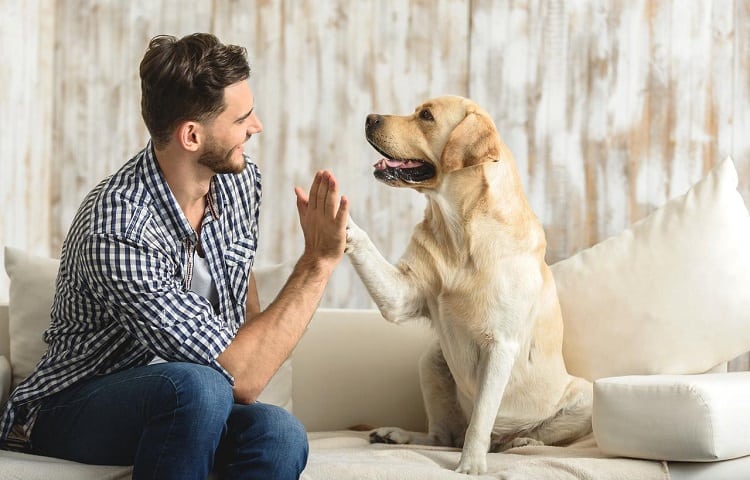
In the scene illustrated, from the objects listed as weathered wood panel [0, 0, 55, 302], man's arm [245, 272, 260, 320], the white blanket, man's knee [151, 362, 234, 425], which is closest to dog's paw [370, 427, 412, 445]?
the white blanket

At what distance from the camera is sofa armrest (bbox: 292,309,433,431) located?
2324 millimetres

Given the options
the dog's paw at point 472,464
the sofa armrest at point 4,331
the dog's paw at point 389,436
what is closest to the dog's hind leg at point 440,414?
the dog's paw at point 389,436

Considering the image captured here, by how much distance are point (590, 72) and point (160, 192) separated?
1736 millimetres

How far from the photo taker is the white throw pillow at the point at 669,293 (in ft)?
6.78

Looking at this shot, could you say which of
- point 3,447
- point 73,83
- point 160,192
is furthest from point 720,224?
point 73,83

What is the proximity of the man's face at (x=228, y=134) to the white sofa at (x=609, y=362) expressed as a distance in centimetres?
56

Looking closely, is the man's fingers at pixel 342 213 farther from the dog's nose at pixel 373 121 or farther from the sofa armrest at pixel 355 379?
the sofa armrest at pixel 355 379

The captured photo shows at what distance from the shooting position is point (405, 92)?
2906mm

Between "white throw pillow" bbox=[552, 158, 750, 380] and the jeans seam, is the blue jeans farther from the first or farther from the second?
"white throw pillow" bbox=[552, 158, 750, 380]

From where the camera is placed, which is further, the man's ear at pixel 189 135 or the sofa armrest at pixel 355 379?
the sofa armrest at pixel 355 379

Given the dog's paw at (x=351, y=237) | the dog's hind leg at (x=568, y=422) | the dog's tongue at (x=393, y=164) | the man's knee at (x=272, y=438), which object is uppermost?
the dog's tongue at (x=393, y=164)

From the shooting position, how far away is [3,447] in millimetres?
1724

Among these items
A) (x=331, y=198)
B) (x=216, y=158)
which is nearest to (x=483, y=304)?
(x=331, y=198)

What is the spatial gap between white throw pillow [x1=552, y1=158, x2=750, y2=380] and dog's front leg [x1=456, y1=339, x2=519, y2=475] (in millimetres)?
347
